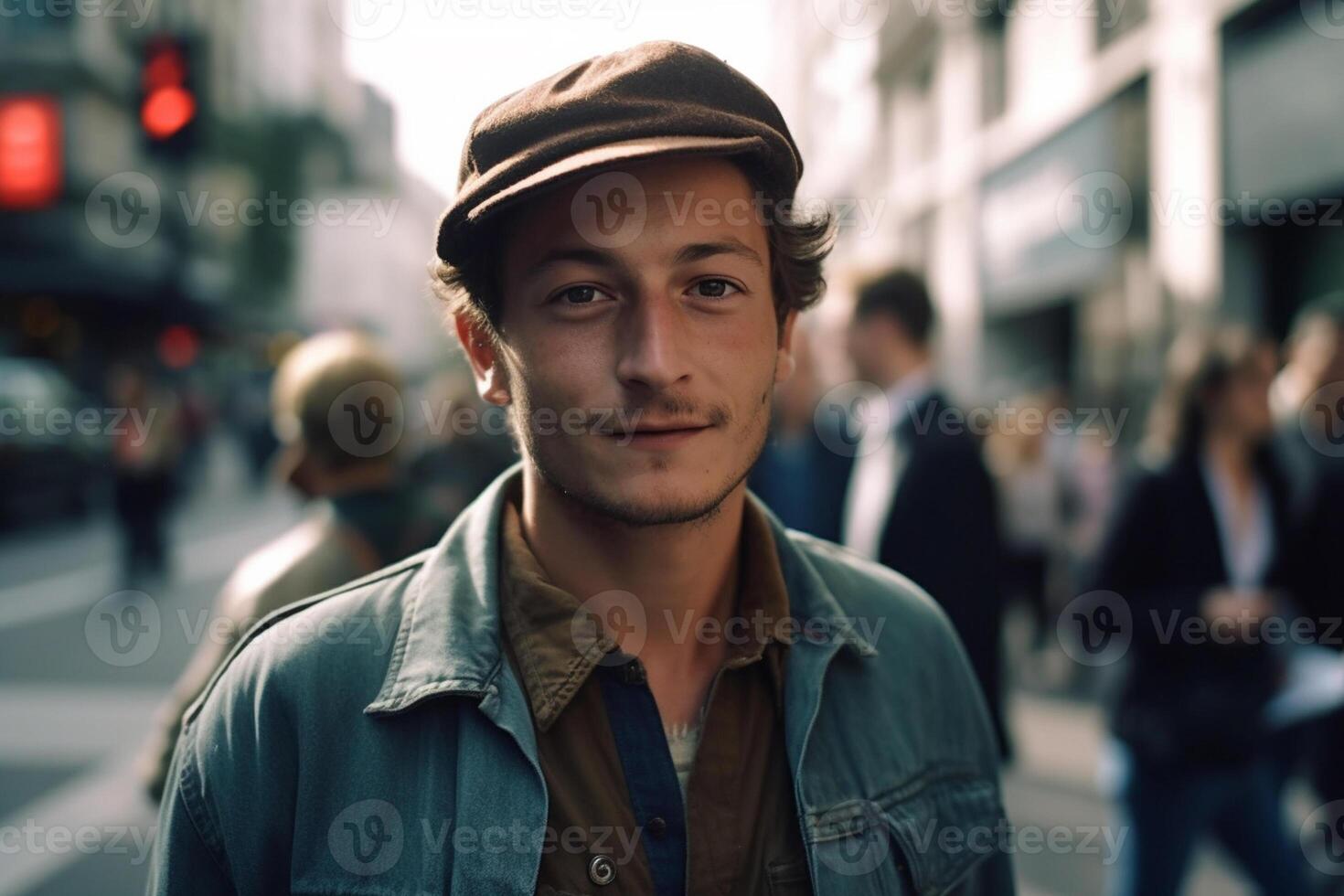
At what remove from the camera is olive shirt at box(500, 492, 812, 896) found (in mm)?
1578

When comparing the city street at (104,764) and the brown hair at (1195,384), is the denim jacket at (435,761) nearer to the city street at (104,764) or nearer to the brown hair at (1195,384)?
the brown hair at (1195,384)

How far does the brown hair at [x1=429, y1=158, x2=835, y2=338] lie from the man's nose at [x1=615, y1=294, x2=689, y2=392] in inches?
9.4

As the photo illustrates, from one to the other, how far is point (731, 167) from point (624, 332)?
31cm

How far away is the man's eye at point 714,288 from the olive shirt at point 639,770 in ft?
1.58

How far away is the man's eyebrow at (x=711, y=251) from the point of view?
5.53 ft

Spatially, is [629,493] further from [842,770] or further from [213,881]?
[213,881]

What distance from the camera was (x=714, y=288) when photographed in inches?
69.4

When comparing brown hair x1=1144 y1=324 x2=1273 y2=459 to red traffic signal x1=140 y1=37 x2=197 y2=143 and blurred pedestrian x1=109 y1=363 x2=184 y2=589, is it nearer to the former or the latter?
red traffic signal x1=140 y1=37 x2=197 y2=143

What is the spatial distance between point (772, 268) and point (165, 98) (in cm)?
548

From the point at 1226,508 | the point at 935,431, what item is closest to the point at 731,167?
the point at 935,431

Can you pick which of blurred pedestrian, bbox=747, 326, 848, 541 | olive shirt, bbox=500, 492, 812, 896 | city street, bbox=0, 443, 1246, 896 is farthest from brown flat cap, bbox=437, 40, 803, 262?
city street, bbox=0, 443, 1246, 896

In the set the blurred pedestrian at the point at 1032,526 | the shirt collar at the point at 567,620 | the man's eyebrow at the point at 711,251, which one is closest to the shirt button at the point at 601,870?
the shirt collar at the point at 567,620

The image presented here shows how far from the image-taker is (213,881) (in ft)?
5.20

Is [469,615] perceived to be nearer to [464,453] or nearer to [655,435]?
[655,435]
